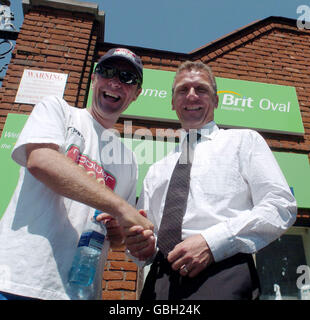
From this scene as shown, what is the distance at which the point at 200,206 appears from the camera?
136 centimetres

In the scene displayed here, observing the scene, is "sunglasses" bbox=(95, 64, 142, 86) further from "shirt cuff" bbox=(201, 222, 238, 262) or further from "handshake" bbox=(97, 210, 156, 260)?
"shirt cuff" bbox=(201, 222, 238, 262)

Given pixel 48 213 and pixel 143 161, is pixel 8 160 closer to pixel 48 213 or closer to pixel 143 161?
pixel 143 161

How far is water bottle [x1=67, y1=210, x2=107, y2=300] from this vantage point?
1.14 metres

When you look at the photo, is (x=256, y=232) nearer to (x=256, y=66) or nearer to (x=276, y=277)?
(x=276, y=277)

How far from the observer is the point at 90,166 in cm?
145

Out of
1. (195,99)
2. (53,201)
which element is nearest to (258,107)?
(195,99)

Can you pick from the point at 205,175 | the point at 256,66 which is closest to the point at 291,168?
the point at 256,66

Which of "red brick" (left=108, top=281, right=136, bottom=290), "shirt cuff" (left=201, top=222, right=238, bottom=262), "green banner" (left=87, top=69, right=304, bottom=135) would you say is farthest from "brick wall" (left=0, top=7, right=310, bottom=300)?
"shirt cuff" (left=201, top=222, right=238, bottom=262)

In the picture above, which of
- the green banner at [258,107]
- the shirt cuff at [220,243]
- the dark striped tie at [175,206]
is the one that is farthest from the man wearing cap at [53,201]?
the green banner at [258,107]

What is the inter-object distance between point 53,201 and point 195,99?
1283 millimetres

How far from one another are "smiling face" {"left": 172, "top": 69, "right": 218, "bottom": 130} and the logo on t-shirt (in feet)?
2.66

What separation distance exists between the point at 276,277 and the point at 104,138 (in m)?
3.18

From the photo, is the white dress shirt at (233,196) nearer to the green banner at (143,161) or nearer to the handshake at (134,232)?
the handshake at (134,232)

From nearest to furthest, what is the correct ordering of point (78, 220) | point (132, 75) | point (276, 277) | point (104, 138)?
point (78, 220) < point (104, 138) < point (132, 75) < point (276, 277)
